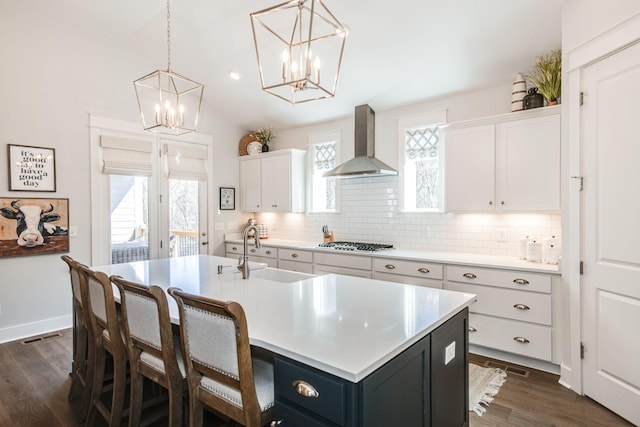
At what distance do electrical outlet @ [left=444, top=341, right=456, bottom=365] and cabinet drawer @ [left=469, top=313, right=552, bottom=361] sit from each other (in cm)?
159

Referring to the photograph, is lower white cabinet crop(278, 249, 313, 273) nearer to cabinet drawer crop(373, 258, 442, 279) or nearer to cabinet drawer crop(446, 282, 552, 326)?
cabinet drawer crop(373, 258, 442, 279)

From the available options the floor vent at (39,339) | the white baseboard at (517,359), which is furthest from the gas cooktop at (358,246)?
the floor vent at (39,339)

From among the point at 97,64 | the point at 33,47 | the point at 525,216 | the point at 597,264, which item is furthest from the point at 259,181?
the point at 597,264

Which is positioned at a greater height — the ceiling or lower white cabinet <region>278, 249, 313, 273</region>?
the ceiling

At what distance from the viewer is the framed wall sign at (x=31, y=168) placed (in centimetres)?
373

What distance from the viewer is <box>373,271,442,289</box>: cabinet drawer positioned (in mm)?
3457

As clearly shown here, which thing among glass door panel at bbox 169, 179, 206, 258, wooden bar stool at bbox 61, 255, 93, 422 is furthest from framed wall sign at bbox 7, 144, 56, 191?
wooden bar stool at bbox 61, 255, 93, 422

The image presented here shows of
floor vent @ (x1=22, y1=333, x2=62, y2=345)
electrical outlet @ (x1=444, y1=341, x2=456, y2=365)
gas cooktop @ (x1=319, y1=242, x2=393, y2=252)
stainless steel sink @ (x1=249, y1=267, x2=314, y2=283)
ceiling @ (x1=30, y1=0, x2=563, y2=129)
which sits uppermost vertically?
ceiling @ (x1=30, y1=0, x2=563, y2=129)

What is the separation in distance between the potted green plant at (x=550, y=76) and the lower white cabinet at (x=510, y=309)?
155 centimetres

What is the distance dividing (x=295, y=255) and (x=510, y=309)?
8.32ft

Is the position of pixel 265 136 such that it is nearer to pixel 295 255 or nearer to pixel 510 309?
pixel 295 255

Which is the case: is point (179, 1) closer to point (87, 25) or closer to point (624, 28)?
point (87, 25)

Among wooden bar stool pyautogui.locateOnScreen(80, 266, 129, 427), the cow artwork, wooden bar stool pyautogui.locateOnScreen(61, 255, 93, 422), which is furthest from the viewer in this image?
the cow artwork

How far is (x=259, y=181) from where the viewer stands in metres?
5.54
